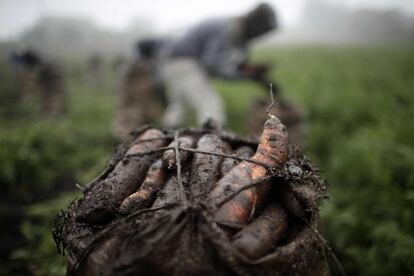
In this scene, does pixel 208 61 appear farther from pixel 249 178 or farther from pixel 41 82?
pixel 41 82

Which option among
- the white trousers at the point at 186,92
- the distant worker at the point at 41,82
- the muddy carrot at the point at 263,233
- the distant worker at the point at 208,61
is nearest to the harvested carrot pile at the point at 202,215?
the muddy carrot at the point at 263,233

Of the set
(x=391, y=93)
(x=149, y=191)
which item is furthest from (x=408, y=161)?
(x=391, y=93)

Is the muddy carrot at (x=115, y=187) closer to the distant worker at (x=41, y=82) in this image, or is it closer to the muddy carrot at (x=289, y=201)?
the muddy carrot at (x=289, y=201)

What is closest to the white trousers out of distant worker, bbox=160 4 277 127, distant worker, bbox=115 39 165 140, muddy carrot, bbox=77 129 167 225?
distant worker, bbox=160 4 277 127

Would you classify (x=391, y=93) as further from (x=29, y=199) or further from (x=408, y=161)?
(x=29, y=199)

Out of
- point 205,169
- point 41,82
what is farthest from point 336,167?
point 41,82

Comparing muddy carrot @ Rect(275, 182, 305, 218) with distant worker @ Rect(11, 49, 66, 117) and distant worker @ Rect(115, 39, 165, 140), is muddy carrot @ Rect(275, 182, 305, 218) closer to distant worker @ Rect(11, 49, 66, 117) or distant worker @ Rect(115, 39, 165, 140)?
distant worker @ Rect(115, 39, 165, 140)
